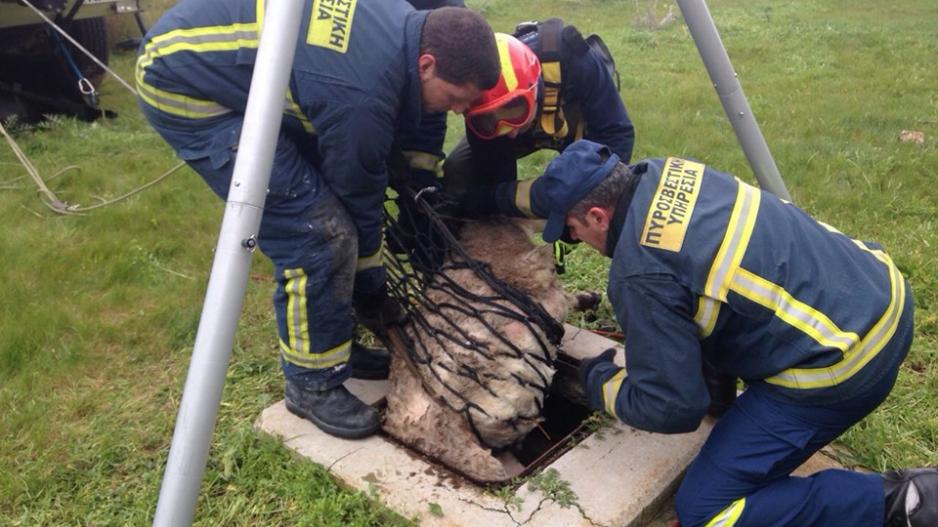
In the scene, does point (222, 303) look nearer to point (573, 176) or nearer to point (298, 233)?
point (298, 233)

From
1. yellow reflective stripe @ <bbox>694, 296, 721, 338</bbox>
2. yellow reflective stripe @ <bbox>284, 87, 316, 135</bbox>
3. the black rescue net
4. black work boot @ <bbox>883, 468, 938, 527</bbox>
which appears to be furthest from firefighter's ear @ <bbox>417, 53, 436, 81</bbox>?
black work boot @ <bbox>883, 468, 938, 527</bbox>

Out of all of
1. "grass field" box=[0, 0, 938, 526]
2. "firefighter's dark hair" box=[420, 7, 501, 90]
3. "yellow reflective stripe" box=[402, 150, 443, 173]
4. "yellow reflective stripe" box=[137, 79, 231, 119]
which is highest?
"firefighter's dark hair" box=[420, 7, 501, 90]

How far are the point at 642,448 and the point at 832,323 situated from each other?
867mm

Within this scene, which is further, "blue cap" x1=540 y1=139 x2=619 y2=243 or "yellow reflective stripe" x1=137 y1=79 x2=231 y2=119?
"yellow reflective stripe" x1=137 y1=79 x2=231 y2=119

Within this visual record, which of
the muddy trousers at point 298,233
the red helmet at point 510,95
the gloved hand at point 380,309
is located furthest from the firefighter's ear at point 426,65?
the gloved hand at point 380,309

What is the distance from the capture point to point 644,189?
240cm

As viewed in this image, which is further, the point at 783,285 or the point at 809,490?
the point at 809,490

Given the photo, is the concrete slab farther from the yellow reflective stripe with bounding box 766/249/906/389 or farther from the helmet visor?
the helmet visor

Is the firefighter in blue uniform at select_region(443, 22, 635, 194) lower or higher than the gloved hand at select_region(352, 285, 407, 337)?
higher

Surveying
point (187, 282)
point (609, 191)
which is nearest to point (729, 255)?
point (609, 191)

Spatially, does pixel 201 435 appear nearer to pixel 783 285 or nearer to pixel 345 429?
pixel 345 429

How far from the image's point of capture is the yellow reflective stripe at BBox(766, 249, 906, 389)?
2.38m

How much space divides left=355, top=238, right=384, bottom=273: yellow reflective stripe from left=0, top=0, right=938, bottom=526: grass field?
2.39 ft

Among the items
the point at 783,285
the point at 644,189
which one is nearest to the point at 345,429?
the point at 644,189
